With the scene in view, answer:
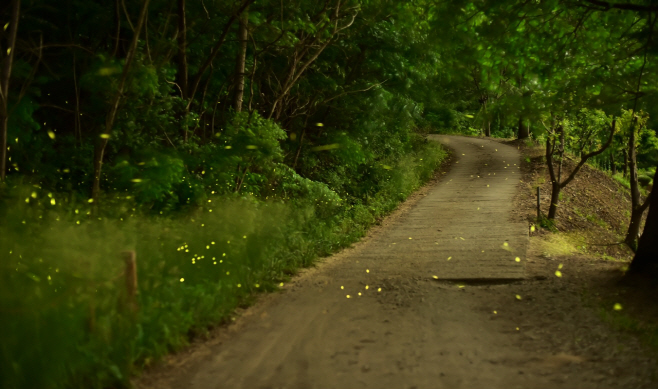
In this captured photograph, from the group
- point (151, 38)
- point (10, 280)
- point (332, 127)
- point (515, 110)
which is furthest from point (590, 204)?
point (10, 280)

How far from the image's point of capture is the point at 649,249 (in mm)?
9062

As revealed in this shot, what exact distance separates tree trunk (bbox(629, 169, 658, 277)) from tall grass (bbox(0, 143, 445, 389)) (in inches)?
211

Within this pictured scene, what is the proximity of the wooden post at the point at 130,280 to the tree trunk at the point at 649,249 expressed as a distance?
23.9 ft

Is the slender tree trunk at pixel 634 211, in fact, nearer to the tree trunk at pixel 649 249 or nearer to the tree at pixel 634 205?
the tree at pixel 634 205

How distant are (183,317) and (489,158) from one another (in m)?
22.1

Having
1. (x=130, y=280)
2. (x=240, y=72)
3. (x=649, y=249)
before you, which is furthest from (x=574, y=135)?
(x=130, y=280)

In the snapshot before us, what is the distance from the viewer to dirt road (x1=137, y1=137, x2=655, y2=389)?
5.67 m

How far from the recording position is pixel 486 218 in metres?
14.9

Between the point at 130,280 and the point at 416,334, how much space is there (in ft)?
10.7

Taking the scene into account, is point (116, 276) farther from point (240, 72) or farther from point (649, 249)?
point (240, 72)

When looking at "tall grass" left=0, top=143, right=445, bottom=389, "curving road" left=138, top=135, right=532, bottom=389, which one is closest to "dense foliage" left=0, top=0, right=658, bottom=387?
"tall grass" left=0, top=143, right=445, bottom=389

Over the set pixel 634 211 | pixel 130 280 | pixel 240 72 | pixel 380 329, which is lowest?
pixel 380 329

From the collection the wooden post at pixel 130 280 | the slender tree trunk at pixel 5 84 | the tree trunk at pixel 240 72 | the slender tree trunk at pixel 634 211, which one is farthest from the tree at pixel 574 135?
the slender tree trunk at pixel 5 84

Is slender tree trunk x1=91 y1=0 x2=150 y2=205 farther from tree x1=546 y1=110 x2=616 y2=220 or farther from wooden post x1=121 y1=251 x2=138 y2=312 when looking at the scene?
tree x1=546 y1=110 x2=616 y2=220
